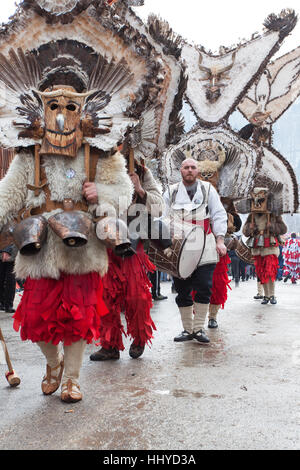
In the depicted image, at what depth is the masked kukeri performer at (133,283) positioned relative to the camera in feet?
14.0

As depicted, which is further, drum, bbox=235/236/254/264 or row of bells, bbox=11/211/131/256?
drum, bbox=235/236/254/264

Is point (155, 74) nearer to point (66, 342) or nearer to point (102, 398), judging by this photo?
point (66, 342)

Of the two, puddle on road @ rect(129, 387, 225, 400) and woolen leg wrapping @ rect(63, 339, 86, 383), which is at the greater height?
woolen leg wrapping @ rect(63, 339, 86, 383)

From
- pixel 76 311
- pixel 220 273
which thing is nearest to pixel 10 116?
pixel 76 311

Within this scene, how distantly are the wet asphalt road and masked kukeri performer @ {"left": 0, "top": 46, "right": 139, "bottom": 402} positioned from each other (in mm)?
295

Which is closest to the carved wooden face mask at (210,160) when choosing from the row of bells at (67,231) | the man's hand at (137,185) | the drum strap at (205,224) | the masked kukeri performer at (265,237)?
the drum strap at (205,224)

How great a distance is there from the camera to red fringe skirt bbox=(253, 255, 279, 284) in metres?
9.56

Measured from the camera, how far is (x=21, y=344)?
5254mm

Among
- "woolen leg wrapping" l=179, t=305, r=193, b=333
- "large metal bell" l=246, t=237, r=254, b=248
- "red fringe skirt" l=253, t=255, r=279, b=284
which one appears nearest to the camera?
"woolen leg wrapping" l=179, t=305, r=193, b=333

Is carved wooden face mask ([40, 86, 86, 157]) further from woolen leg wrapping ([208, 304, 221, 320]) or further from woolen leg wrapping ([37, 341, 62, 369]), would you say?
woolen leg wrapping ([208, 304, 221, 320])

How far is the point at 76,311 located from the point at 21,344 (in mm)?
2438

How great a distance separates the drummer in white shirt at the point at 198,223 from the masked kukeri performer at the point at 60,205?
1880 millimetres

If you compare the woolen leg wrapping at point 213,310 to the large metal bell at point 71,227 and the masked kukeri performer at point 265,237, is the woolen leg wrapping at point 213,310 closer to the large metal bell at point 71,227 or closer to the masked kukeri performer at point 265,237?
the masked kukeri performer at point 265,237

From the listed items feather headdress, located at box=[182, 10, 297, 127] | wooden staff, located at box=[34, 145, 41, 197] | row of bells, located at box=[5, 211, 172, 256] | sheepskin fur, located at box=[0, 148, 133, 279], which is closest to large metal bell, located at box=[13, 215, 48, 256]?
row of bells, located at box=[5, 211, 172, 256]
